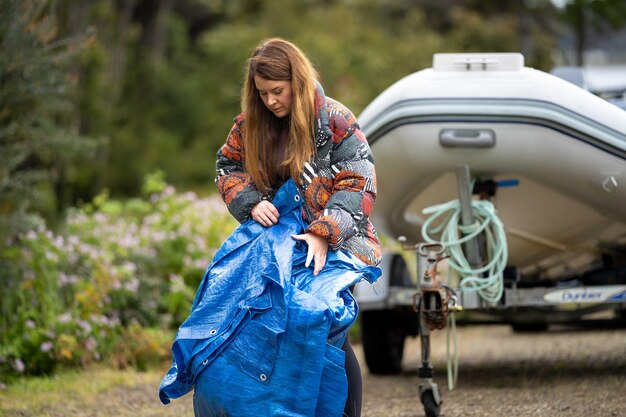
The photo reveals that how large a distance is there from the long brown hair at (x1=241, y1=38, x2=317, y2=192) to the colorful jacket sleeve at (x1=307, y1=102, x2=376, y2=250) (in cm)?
11

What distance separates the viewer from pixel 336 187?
401 centimetres

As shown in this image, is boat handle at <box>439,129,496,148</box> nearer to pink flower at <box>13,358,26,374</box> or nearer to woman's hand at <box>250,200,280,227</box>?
woman's hand at <box>250,200,280,227</box>

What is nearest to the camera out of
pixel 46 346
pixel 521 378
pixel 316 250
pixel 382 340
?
pixel 316 250

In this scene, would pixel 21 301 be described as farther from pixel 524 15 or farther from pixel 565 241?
pixel 524 15

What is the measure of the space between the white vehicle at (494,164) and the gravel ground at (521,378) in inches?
17.8

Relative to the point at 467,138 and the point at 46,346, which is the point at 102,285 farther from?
the point at 467,138

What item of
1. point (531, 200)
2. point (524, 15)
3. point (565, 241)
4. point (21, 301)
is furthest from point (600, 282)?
point (524, 15)

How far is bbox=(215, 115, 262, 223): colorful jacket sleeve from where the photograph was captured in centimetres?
410

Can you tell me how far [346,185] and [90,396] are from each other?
2372 millimetres

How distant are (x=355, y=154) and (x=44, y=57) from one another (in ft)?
10.7

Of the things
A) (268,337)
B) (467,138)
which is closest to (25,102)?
(467,138)

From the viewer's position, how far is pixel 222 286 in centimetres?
386

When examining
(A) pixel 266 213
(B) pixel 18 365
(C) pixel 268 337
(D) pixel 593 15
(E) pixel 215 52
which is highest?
(E) pixel 215 52

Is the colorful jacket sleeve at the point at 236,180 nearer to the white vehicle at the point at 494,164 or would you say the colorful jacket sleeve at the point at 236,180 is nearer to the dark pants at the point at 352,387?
the dark pants at the point at 352,387
